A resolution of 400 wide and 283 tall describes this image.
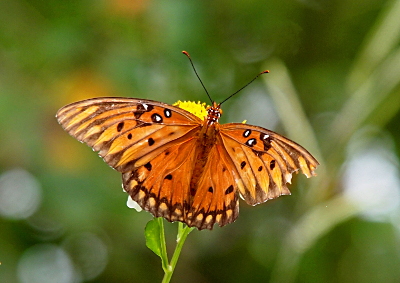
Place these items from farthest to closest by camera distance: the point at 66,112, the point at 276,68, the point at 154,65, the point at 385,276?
the point at 154,65
the point at 276,68
the point at 385,276
the point at 66,112

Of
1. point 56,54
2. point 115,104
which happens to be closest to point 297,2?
point 56,54

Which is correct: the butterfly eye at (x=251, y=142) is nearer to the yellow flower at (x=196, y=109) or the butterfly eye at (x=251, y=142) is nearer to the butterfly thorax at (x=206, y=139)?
the butterfly thorax at (x=206, y=139)

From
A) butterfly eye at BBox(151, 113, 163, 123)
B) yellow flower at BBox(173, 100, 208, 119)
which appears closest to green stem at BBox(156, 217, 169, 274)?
butterfly eye at BBox(151, 113, 163, 123)

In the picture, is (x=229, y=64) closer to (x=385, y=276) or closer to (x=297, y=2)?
(x=297, y=2)

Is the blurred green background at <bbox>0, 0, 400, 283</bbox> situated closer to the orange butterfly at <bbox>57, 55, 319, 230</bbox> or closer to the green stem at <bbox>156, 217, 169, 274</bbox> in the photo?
the orange butterfly at <bbox>57, 55, 319, 230</bbox>

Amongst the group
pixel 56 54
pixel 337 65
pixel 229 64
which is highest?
pixel 337 65

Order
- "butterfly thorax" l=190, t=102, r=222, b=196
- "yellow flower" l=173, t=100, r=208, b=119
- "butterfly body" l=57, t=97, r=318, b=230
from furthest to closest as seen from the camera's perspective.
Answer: "yellow flower" l=173, t=100, r=208, b=119 < "butterfly thorax" l=190, t=102, r=222, b=196 < "butterfly body" l=57, t=97, r=318, b=230

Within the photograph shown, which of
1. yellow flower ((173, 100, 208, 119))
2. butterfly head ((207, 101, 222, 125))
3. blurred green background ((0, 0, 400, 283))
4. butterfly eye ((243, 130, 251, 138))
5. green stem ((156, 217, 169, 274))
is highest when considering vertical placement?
blurred green background ((0, 0, 400, 283))
